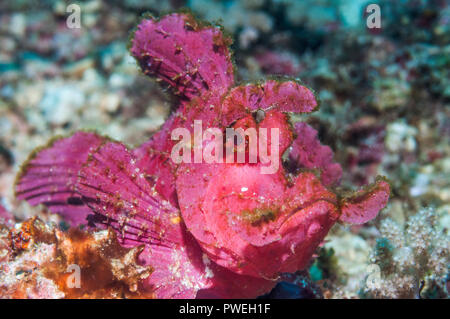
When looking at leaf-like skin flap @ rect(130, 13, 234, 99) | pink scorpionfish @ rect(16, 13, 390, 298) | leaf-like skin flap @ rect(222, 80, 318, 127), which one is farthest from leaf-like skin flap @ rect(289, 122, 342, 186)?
leaf-like skin flap @ rect(130, 13, 234, 99)

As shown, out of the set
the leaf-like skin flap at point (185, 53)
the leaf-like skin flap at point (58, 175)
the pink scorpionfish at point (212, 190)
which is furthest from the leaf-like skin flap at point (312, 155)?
the leaf-like skin flap at point (58, 175)

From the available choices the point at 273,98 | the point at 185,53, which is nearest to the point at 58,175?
the point at 185,53

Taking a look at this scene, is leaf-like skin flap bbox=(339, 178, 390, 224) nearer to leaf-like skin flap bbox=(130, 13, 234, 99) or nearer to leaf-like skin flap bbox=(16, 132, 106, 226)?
leaf-like skin flap bbox=(130, 13, 234, 99)

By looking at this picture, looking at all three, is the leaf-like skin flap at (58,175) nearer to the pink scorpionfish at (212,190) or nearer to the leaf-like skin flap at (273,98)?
the pink scorpionfish at (212,190)

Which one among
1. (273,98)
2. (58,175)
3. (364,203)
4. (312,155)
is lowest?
(364,203)

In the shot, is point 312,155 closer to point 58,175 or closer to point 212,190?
point 212,190

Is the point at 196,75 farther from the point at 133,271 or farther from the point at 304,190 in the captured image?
the point at 133,271

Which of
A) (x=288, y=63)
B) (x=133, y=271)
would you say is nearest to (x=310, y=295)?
(x=133, y=271)

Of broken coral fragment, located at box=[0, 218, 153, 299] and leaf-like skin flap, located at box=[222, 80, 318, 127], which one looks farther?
leaf-like skin flap, located at box=[222, 80, 318, 127]
